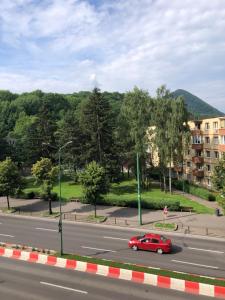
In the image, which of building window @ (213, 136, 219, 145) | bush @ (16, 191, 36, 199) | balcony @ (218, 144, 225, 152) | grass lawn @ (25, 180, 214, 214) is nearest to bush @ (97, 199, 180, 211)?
grass lawn @ (25, 180, 214, 214)

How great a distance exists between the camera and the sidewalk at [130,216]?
39375mm

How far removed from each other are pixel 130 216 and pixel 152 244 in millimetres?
14637

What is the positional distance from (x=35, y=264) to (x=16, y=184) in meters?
26.9

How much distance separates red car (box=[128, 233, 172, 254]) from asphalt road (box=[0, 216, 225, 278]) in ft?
1.54

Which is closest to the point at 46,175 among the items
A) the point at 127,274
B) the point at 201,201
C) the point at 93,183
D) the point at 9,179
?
the point at 9,179

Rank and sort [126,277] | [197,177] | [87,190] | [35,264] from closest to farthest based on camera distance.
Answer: [126,277], [35,264], [87,190], [197,177]

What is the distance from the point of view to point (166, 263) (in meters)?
28.2

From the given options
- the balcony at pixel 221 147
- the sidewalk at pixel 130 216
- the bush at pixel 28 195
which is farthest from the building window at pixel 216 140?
the bush at pixel 28 195

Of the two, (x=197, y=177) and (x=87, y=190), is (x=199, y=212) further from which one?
(x=197, y=177)

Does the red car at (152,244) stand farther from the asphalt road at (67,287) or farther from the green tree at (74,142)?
the green tree at (74,142)

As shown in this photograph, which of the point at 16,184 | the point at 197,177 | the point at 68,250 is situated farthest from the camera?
the point at 197,177

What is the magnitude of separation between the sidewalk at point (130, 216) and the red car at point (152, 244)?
7.34 m

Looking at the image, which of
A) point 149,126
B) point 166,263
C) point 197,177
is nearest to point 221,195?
point 166,263

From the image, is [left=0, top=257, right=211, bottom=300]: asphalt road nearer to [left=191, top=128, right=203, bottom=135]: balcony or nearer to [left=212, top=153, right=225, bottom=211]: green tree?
[left=212, top=153, right=225, bottom=211]: green tree
